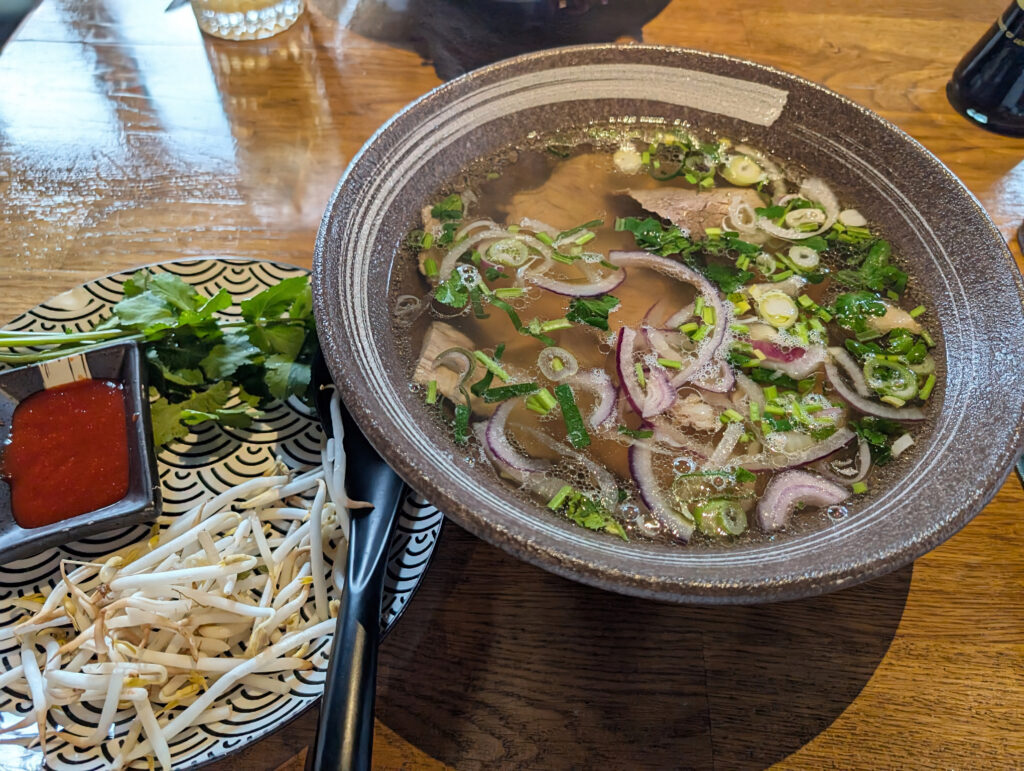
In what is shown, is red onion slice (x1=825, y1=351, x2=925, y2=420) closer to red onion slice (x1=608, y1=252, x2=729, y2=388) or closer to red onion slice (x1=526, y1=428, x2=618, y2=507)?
red onion slice (x1=608, y1=252, x2=729, y2=388)

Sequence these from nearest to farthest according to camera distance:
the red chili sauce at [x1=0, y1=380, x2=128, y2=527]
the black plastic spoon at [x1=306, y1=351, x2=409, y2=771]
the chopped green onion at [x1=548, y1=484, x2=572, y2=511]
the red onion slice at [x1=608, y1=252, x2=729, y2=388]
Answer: the black plastic spoon at [x1=306, y1=351, x2=409, y2=771]
the chopped green onion at [x1=548, y1=484, x2=572, y2=511]
the red chili sauce at [x1=0, y1=380, x2=128, y2=527]
the red onion slice at [x1=608, y1=252, x2=729, y2=388]

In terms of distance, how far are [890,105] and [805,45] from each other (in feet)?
1.19

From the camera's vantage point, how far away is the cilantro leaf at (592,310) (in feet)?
4.55

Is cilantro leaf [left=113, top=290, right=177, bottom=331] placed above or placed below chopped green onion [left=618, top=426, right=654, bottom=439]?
above

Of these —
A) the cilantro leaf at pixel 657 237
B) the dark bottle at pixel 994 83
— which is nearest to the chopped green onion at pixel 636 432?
the cilantro leaf at pixel 657 237

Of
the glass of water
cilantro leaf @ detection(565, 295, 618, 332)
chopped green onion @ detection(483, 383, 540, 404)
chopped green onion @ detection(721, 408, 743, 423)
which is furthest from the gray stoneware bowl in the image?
the glass of water

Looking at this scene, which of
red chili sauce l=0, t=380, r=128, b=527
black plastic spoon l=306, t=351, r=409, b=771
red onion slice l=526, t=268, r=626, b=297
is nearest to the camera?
black plastic spoon l=306, t=351, r=409, b=771

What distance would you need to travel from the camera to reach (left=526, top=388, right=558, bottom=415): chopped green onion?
125 centimetres

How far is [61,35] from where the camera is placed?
7.54 feet

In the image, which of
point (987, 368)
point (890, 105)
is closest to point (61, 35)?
point (890, 105)

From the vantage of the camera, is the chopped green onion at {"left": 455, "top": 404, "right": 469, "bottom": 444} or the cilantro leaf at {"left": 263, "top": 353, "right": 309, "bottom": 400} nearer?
the chopped green onion at {"left": 455, "top": 404, "right": 469, "bottom": 444}

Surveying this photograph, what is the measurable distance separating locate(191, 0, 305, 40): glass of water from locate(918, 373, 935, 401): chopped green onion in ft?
6.88

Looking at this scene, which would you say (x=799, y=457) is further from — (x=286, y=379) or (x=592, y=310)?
(x=286, y=379)

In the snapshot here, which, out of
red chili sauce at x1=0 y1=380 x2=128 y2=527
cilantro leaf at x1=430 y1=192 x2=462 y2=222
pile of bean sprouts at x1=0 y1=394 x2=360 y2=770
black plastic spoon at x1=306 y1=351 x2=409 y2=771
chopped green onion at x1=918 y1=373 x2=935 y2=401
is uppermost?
cilantro leaf at x1=430 y1=192 x2=462 y2=222
